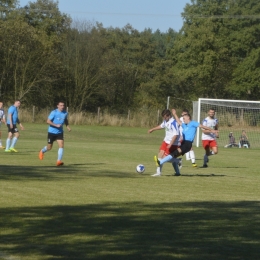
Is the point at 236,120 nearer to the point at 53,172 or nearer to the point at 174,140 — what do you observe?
the point at 174,140

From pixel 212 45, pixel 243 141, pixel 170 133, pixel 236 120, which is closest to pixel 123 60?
pixel 212 45

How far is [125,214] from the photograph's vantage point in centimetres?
1017

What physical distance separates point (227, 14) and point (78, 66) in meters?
24.6

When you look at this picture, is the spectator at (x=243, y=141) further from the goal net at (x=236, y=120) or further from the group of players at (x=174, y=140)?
the group of players at (x=174, y=140)

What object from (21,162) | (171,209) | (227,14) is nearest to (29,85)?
(227,14)

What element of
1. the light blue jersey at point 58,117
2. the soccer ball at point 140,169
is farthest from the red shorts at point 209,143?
the soccer ball at point 140,169

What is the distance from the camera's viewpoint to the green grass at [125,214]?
7.57 m

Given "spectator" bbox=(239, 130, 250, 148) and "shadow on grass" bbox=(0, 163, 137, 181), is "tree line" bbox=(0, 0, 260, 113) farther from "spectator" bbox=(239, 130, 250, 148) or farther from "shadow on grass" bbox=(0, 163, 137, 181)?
"shadow on grass" bbox=(0, 163, 137, 181)

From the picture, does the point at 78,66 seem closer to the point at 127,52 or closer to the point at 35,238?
the point at 127,52

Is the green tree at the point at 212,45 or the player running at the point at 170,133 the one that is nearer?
the player running at the point at 170,133

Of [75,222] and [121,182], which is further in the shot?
[121,182]

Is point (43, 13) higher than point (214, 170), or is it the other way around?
point (43, 13)

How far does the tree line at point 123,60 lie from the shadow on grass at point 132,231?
163 feet

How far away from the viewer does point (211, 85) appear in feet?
243
